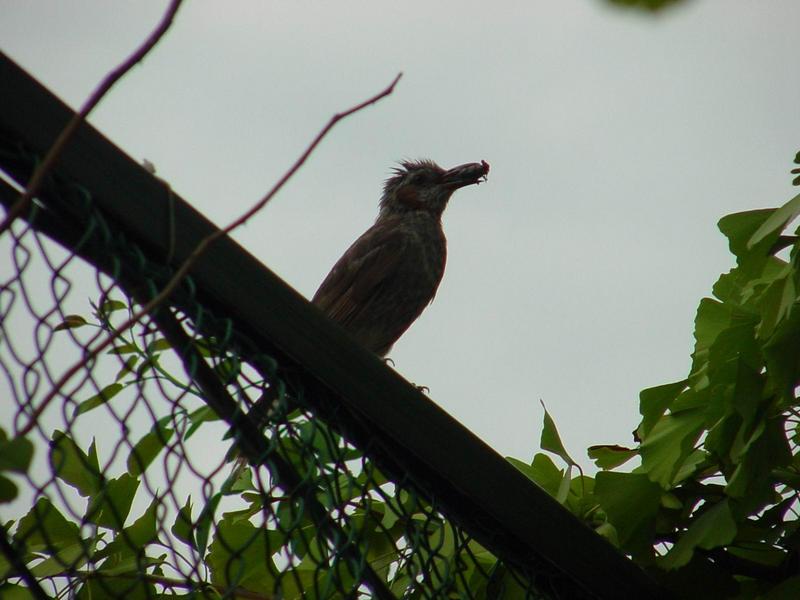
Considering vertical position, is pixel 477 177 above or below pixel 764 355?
above

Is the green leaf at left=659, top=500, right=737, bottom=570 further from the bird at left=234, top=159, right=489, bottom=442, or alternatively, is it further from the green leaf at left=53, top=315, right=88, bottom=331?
the bird at left=234, top=159, right=489, bottom=442

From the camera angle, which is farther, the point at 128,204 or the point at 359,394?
the point at 359,394

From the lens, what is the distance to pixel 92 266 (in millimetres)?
1685

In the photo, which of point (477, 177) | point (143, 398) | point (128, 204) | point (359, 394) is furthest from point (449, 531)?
point (477, 177)

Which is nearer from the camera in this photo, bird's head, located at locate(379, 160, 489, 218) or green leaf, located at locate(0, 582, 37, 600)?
green leaf, located at locate(0, 582, 37, 600)

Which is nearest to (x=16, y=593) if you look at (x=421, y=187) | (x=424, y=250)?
(x=424, y=250)

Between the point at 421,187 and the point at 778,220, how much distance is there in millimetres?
3923

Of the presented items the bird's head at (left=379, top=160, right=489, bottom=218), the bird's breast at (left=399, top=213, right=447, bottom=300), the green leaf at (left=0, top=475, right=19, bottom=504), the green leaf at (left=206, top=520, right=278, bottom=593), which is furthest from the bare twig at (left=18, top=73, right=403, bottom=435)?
the bird's head at (left=379, top=160, right=489, bottom=218)

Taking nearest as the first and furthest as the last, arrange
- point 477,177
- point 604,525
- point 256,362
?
point 256,362 < point 604,525 < point 477,177

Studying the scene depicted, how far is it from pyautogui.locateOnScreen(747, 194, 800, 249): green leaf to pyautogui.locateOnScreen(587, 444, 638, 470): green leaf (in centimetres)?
68

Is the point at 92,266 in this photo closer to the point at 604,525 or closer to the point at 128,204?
the point at 128,204

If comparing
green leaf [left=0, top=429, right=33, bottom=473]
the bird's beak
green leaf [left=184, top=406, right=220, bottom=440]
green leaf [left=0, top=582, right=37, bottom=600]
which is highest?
the bird's beak

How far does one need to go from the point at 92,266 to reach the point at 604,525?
161 cm

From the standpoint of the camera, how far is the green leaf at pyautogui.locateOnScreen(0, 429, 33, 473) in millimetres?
1035
